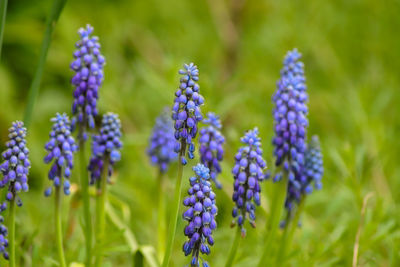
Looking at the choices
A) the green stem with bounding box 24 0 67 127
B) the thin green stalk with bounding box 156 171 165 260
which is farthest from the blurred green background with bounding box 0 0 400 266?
the green stem with bounding box 24 0 67 127

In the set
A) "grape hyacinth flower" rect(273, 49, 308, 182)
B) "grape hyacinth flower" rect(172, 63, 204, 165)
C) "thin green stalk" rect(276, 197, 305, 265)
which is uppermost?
"grape hyacinth flower" rect(273, 49, 308, 182)

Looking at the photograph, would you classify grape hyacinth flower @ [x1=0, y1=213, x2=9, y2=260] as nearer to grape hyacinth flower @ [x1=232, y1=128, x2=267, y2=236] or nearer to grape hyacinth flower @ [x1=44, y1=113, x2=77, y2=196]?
grape hyacinth flower @ [x1=44, y1=113, x2=77, y2=196]

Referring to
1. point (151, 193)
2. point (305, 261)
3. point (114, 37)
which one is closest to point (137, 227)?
point (151, 193)

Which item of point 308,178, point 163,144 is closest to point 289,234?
point 308,178

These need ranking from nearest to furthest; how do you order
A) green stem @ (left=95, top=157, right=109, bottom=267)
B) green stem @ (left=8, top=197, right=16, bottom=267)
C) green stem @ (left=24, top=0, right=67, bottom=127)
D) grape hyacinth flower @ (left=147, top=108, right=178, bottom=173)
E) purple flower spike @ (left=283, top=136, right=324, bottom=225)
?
green stem @ (left=8, top=197, right=16, bottom=267) < green stem @ (left=24, top=0, right=67, bottom=127) < green stem @ (left=95, top=157, right=109, bottom=267) < purple flower spike @ (left=283, top=136, right=324, bottom=225) < grape hyacinth flower @ (left=147, top=108, right=178, bottom=173)

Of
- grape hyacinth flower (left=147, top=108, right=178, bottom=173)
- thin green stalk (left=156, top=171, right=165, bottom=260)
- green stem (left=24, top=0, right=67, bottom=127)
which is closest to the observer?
green stem (left=24, top=0, right=67, bottom=127)

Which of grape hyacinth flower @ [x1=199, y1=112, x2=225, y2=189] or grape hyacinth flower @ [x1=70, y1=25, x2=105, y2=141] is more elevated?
grape hyacinth flower @ [x1=70, y1=25, x2=105, y2=141]
